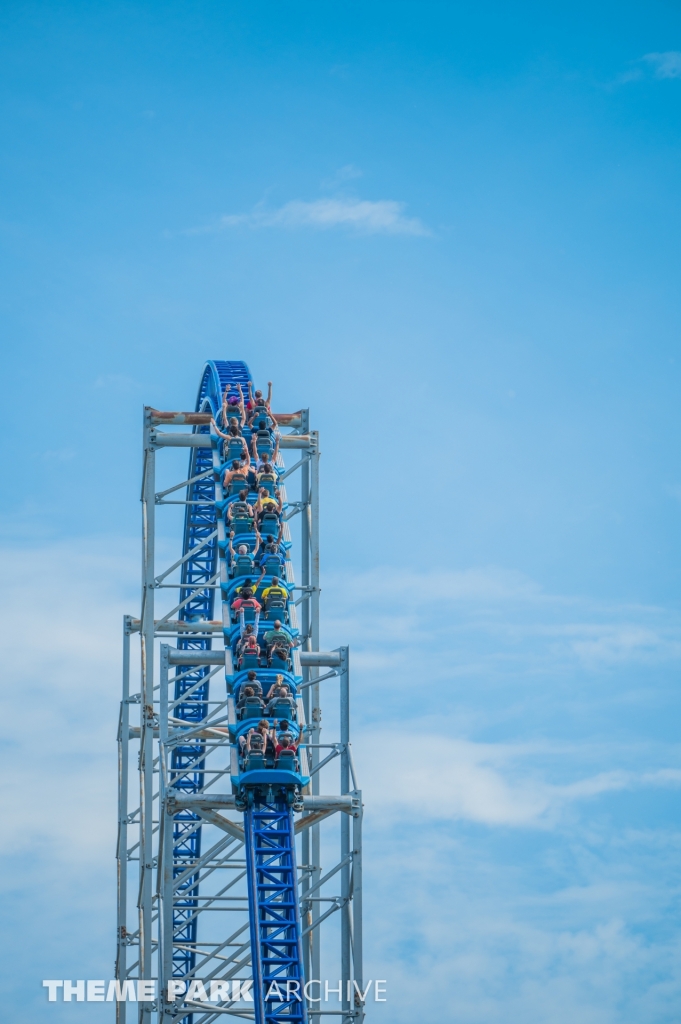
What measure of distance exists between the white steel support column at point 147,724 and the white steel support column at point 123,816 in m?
4.88

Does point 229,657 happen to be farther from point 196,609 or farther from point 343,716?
point 196,609

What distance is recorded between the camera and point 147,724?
125 ft

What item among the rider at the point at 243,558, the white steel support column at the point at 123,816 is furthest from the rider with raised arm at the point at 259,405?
the white steel support column at the point at 123,816

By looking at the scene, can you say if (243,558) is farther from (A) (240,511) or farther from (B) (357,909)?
(B) (357,909)

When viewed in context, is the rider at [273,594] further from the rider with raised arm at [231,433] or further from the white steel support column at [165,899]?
the rider with raised arm at [231,433]

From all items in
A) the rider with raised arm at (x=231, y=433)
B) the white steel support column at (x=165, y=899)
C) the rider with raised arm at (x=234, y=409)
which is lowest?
the white steel support column at (x=165, y=899)

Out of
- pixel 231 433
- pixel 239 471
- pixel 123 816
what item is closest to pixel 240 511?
pixel 239 471

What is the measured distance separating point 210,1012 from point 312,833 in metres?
5.45

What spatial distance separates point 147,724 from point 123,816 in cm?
749

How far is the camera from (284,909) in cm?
3166

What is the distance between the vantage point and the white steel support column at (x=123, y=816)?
43.3 metres

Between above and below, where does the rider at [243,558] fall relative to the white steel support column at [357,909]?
above

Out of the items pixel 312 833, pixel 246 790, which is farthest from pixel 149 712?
pixel 246 790

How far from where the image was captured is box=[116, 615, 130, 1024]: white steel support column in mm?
43344
